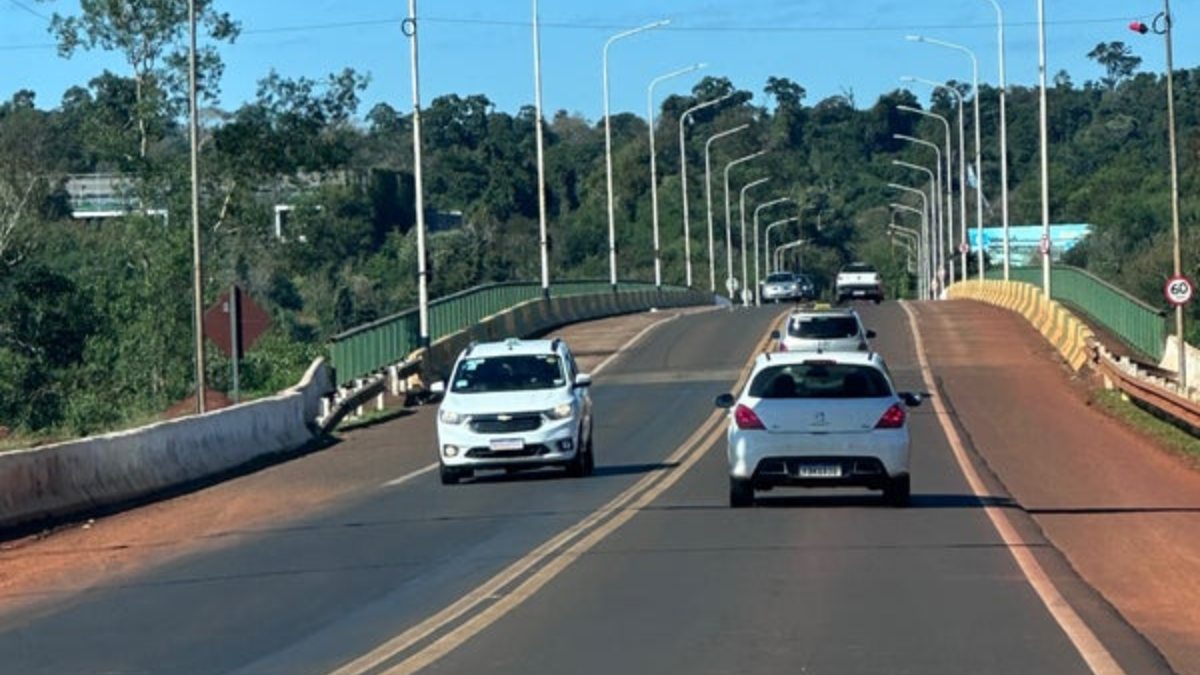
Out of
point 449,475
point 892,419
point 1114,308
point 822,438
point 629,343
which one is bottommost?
point 449,475

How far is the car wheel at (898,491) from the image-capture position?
21703mm

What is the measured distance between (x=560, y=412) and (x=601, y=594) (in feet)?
39.4

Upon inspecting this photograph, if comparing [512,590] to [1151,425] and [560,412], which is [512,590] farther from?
[1151,425]

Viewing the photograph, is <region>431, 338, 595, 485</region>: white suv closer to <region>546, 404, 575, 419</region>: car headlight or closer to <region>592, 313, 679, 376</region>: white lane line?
<region>546, 404, 575, 419</region>: car headlight

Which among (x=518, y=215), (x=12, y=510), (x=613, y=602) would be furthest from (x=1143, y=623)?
(x=518, y=215)

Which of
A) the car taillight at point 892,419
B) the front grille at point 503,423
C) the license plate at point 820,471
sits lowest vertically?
the license plate at point 820,471

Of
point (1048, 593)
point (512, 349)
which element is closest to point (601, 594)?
point (1048, 593)

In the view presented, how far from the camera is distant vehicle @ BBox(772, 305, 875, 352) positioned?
41.6 m

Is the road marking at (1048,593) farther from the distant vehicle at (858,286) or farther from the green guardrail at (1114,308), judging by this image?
the distant vehicle at (858,286)

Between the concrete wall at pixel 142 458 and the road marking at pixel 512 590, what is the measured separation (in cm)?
629

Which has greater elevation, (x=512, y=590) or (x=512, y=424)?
(x=512, y=424)

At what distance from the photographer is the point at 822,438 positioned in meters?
21.4

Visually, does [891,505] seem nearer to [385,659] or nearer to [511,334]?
[385,659]

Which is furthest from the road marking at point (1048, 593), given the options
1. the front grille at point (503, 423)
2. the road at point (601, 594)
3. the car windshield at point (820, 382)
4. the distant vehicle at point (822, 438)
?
the front grille at point (503, 423)
